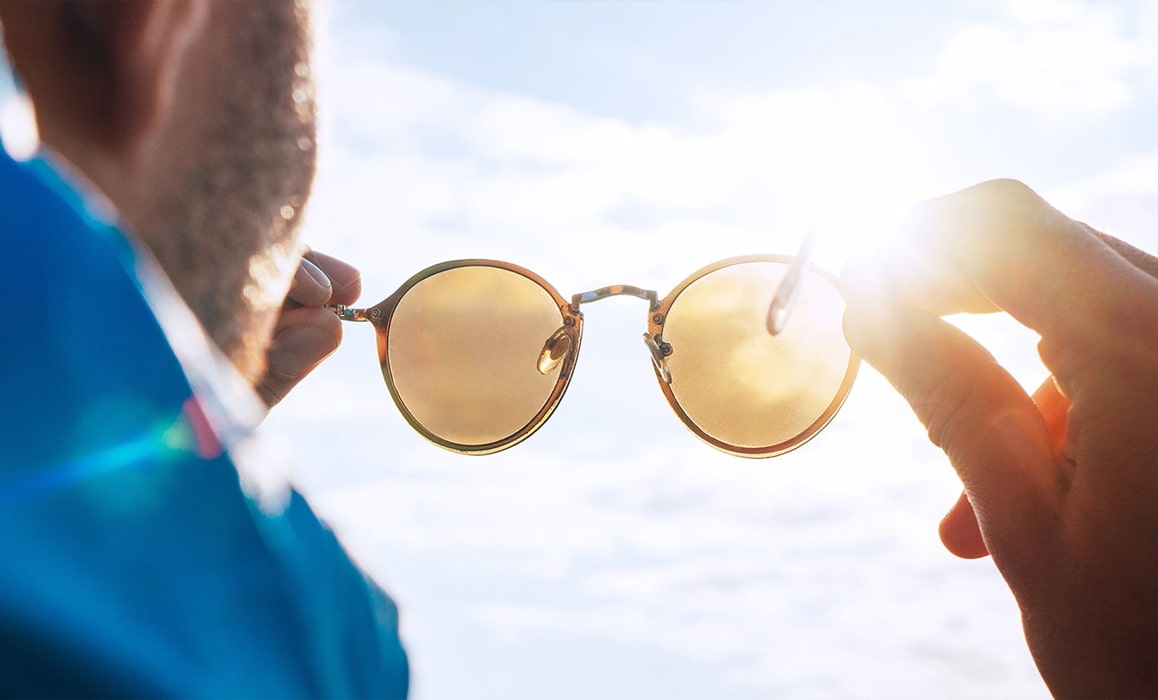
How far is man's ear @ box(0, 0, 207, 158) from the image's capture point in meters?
1.22

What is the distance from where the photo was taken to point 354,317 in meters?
3.89

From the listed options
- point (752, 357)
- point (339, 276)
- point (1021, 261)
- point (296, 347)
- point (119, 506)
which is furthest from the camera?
point (752, 357)

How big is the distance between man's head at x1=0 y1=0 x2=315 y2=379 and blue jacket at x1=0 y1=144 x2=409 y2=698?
254 mm

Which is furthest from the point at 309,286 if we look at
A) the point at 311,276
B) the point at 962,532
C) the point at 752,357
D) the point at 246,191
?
the point at 962,532

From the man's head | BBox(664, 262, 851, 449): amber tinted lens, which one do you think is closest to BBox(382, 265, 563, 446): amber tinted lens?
BBox(664, 262, 851, 449): amber tinted lens

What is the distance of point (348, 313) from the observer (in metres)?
3.88

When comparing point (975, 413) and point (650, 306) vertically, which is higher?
point (650, 306)

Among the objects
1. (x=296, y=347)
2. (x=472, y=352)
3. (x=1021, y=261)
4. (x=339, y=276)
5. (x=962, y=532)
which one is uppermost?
(x=472, y=352)

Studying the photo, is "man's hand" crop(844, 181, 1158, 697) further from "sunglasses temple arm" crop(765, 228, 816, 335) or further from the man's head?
the man's head

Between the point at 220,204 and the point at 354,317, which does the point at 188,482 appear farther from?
the point at 354,317

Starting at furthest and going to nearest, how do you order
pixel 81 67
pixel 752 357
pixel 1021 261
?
pixel 752 357
pixel 1021 261
pixel 81 67

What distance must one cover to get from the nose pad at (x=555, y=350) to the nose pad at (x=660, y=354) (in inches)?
13.4

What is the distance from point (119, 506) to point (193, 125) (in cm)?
62

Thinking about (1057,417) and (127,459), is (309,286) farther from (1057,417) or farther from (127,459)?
(127,459)
